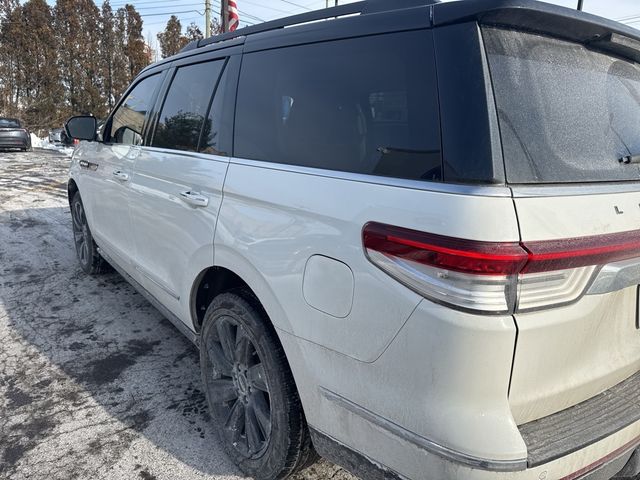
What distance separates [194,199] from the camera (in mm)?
2471

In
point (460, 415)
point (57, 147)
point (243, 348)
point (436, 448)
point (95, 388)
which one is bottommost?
point (95, 388)

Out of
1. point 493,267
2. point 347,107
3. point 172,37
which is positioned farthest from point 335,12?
point 172,37

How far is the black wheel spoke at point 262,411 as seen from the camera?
2.17m

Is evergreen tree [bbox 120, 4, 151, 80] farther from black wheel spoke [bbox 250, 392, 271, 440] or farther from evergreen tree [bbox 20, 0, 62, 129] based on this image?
black wheel spoke [bbox 250, 392, 271, 440]

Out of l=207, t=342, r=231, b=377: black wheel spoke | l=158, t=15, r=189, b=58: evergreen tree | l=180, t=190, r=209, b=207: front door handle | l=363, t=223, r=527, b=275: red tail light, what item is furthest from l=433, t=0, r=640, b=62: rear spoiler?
l=158, t=15, r=189, b=58: evergreen tree

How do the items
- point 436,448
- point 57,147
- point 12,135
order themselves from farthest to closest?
point 57,147, point 12,135, point 436,448

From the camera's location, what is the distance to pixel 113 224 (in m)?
3.85

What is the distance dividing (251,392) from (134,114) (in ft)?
8.13

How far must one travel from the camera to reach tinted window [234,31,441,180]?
154 centimetres

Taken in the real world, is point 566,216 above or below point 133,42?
below

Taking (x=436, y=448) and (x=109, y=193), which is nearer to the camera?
(x=436, y=448)

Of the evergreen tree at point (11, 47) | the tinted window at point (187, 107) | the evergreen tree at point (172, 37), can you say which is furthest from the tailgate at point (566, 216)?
the evergreen tree at point (172, 37)

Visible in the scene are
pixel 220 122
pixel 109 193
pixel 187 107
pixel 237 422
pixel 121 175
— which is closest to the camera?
pixel 237 422

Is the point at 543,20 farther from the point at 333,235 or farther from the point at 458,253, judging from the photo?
the point at 333,235
